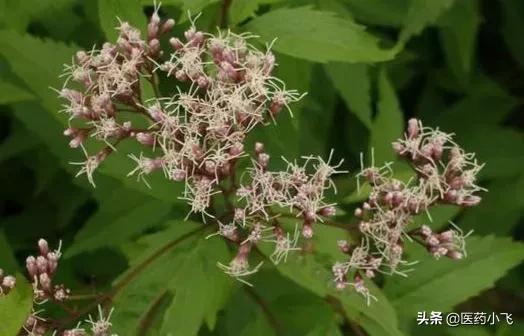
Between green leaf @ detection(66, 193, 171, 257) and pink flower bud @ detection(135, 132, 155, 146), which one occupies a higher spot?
pink flower bud @ detection(135, 132, 155, 146)

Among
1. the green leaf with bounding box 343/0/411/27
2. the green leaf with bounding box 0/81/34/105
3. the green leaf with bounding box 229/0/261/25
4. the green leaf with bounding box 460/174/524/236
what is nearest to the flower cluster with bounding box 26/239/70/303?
the green leaf with bounding box 0/81/34/105

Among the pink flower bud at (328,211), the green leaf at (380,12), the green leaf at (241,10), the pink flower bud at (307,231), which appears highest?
the green leaf at (241,10)

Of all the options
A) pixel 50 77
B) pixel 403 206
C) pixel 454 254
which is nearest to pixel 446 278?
pixel 454 254

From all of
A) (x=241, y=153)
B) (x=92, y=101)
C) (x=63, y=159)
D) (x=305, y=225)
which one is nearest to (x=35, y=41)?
(x=92, y=101)

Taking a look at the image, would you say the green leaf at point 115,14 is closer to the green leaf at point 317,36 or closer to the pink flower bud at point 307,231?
the green leaf at point 317,36

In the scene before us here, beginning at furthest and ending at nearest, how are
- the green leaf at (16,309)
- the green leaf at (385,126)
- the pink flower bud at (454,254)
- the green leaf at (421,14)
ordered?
1. the green leaf at (385,126)
2. the green leaf at (421,14)
3. the pink flower bud at (454,254)
4. the green leaf at (16,309)

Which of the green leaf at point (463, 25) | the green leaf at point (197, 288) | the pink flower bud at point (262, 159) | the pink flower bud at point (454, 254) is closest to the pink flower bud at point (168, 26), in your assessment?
the pink flower bud at point (262, 159)

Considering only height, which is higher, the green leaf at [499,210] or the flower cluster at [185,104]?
the flower cluster at [185,104]

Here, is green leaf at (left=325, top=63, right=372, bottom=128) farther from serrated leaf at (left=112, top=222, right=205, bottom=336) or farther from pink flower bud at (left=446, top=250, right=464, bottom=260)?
serrated leaf at (left=112, top=222, right=205, bottom=336)
